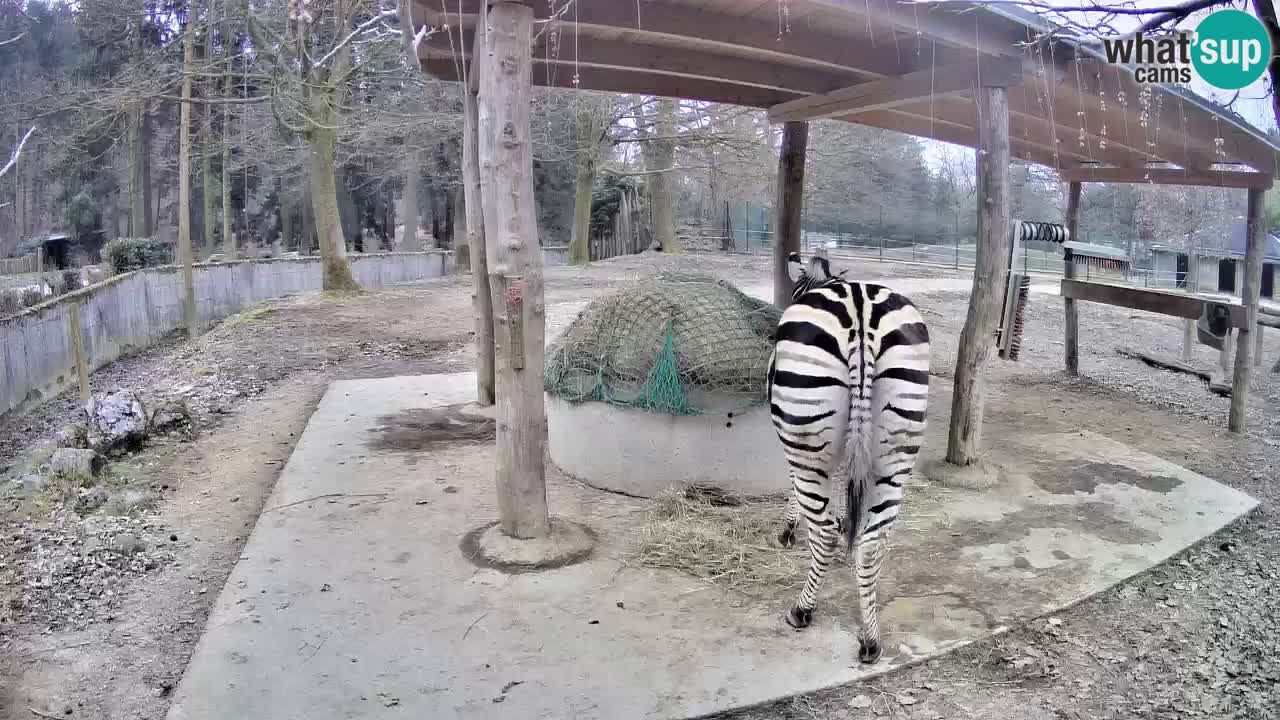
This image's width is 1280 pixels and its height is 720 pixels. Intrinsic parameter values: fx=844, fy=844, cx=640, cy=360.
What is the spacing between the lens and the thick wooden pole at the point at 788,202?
8.77 m

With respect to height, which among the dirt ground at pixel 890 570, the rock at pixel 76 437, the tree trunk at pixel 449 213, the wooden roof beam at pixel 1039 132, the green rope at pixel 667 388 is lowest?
the dirt ground at pixel 890 570

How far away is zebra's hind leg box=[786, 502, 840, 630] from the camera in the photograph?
12.0 feet

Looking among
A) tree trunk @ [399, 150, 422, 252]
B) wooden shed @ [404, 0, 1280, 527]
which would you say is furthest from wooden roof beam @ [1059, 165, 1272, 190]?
tree trunk @ [399, 150, 422, 252]

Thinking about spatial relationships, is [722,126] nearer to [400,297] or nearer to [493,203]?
[400,297]

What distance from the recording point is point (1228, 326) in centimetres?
796

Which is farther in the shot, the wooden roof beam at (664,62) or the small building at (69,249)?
the small building at (69,249)

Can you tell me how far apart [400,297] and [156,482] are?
11115mm

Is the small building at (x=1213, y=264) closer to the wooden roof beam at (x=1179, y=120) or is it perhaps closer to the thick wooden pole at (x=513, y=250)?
the wooden roof beam at (x=1179, y=120)

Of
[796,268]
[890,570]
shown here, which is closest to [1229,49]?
[796,268]

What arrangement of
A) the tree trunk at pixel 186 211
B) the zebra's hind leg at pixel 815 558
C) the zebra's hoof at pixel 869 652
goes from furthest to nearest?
the tree trunk at pixel 186 211
the zebra's hind leg at pixel 815 558
the zebra's hoof at pixel 869 652

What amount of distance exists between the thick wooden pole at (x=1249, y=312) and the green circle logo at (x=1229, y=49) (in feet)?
15.4

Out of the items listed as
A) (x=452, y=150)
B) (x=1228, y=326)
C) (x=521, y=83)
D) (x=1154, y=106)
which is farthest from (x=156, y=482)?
(x=452, y=150)

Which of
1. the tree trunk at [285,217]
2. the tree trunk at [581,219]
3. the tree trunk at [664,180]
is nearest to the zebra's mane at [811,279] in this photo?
the tree trunk at [664,180]

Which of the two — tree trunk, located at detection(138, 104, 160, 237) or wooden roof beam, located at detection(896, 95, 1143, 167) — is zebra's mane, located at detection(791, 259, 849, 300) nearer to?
wooden roof beam, located at detection(896, 95, 1143, 167)
